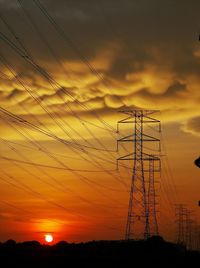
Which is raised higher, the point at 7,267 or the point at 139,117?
the point at 139,117

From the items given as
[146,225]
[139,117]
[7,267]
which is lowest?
[7,267]

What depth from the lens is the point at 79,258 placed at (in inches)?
1688

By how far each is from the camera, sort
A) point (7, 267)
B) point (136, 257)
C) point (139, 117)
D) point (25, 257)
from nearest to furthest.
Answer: point (7, 267) < point (25, 257) < point (136, 257) < point (139, 117)

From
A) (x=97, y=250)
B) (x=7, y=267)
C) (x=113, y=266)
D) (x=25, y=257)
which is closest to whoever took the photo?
(x=7, y=267)

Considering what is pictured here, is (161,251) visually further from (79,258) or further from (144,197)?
(144,197)

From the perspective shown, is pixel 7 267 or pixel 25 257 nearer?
pixel 7 267

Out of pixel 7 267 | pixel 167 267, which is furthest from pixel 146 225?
pixel 7 267

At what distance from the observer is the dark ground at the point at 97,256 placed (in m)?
40.0

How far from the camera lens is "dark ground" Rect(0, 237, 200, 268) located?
40.0 metres

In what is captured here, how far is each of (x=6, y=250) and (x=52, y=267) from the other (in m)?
8.41

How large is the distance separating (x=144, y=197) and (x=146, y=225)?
13.4ft

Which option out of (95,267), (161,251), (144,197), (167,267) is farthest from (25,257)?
(144,197)

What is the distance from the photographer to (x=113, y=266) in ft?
131

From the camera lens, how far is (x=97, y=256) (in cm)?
4453
